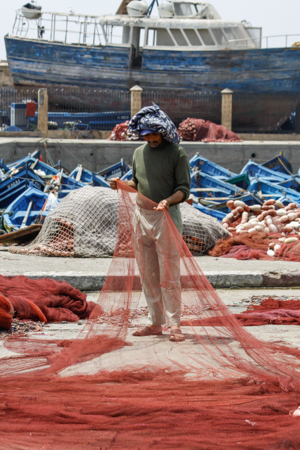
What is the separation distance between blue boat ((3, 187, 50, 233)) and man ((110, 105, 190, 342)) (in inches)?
246

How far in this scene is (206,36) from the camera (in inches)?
1294

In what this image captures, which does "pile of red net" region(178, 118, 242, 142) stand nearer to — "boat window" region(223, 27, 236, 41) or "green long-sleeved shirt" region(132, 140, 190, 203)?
"boat window" region(223, 27, 236, 41)

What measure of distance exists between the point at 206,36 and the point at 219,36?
78 cm

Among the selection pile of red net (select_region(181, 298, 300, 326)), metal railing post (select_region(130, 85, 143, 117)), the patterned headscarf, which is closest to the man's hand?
the patterned headscarf

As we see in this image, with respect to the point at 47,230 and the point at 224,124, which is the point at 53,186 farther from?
the point at 224,124

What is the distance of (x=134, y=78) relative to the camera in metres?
33.9

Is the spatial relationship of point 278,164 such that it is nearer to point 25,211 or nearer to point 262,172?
point 262,172

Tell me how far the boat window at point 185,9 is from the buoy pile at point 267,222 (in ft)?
81.8

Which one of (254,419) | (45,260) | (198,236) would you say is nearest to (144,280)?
(254,419)

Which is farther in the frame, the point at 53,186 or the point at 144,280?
the point at 53,186

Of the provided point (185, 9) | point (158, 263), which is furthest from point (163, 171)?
point (185, 9)

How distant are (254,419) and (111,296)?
2032mm

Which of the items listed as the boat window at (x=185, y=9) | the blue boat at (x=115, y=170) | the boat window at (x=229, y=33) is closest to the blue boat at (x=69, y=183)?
the blue boat at (x=115, y=170)

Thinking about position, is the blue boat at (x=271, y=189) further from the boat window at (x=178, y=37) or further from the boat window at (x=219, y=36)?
the boat window at (x=178, y=37)
